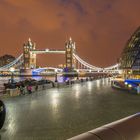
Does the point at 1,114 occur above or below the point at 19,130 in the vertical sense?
above

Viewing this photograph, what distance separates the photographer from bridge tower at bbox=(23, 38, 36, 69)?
15368 centimetres

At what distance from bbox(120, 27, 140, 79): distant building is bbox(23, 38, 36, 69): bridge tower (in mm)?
84072

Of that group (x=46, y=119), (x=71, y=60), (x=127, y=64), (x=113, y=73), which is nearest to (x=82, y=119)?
(x=46, y=119)

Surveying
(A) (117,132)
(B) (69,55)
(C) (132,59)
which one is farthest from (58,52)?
(A) (117,132)

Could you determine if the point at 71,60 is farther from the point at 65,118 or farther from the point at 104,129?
the point at 104,129

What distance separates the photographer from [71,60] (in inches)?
5640

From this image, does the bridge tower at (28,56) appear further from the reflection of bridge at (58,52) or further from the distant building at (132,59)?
the distant building at (132,59)

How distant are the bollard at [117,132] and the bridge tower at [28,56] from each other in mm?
149599

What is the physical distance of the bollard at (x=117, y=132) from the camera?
2725 mm

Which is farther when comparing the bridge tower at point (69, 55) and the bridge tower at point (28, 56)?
the bridge tower at point (28, 56)

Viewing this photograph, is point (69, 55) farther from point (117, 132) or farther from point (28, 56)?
point (117, 132)

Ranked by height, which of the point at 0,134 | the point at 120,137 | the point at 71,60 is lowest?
the point at 0,134

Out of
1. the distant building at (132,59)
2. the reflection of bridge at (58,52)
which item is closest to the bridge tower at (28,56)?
the reflection of bridge at (58,52)

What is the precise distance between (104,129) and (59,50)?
15610 centimetres
